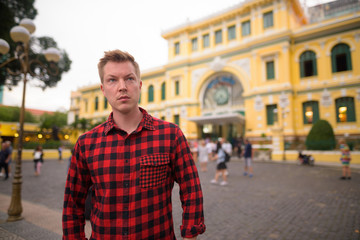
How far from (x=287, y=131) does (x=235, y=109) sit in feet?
20.0

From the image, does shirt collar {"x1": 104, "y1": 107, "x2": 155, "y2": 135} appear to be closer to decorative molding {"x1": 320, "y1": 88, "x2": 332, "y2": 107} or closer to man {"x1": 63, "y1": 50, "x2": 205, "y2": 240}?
man {"x1": 63, "y1": 50, "x2": 205, "y2": 240}

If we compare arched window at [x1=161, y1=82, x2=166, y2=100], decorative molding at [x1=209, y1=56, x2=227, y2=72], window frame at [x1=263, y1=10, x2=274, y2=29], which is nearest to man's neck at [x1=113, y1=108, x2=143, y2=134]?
decorative molding at [x1=209, y1=56, x2=227, y2=72]

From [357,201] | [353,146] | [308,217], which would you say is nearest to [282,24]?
[353,146]

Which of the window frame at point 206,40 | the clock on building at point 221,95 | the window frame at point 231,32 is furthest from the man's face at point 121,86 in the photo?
the window frame at point 206,40

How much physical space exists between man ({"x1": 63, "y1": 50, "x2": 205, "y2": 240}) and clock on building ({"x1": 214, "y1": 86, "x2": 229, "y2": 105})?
81.1 feet

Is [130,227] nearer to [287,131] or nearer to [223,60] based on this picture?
[287,131]

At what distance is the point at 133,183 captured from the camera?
4.77 feet

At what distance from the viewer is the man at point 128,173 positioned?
1.42 metres

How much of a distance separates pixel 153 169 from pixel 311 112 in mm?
23551

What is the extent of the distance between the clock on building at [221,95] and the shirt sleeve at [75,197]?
24872mm

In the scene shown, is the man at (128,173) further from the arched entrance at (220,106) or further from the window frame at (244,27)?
the window frame at (244,27)

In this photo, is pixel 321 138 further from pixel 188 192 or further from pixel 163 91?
pixel 163 91

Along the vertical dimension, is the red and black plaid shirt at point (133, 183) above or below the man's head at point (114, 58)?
below

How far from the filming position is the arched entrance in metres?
24.6
